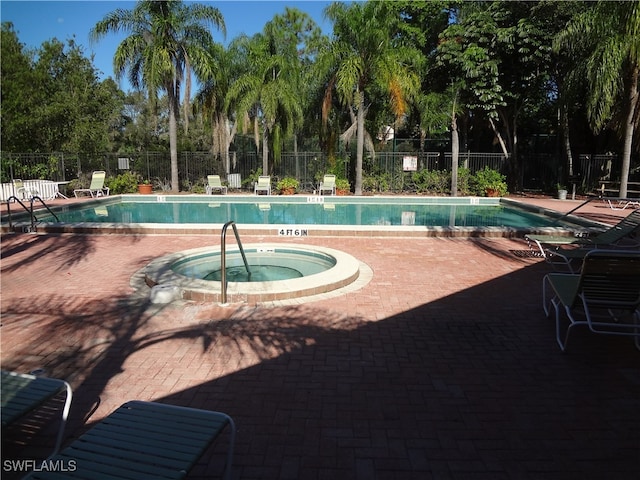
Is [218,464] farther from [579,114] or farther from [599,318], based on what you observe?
[579,114]

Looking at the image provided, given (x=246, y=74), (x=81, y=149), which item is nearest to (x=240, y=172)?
(x=246, y=74)

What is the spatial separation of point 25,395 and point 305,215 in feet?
40.3

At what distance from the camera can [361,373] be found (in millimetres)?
3498

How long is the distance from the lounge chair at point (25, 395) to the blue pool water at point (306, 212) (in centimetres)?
1008

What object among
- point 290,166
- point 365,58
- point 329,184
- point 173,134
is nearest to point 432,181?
point 329,184

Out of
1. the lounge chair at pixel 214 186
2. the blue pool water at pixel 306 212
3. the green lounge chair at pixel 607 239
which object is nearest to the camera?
the green lounge chair at pixel 607 239

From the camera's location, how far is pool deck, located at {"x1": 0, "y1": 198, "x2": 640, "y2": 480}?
251 cm

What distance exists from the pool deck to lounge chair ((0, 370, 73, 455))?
30 cm

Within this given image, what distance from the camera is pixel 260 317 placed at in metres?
4.74

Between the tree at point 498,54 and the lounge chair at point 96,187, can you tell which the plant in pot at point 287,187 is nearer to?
the lounge chair at point 96,187

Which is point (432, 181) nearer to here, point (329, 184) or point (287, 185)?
point (329, 184)

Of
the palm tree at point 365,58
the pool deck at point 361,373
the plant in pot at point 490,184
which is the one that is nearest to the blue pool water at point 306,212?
the plant in pot at point 490,184

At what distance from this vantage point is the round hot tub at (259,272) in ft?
17.4

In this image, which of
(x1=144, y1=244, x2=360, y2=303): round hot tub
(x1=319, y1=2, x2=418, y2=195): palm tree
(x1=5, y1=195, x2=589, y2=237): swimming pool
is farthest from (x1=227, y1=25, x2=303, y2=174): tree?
(x1=144, y1=244, x2=360, y2=303): round hot tub
